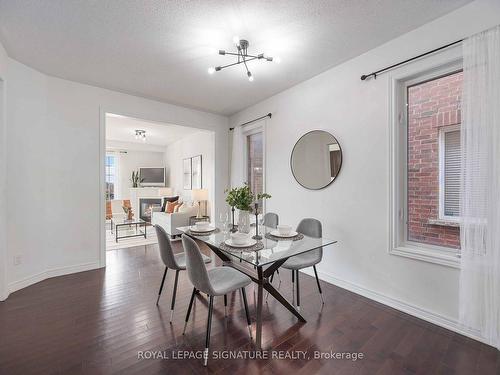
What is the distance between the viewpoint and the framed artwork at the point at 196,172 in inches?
246

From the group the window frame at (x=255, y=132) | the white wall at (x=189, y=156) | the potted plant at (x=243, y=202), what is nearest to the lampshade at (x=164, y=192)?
the white wall at (x=189, y=156)

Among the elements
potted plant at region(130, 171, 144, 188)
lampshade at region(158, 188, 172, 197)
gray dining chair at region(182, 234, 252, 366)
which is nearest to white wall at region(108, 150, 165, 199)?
potted plant at region(130, 171, 144, 188)

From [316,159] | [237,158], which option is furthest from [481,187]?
[237,158]

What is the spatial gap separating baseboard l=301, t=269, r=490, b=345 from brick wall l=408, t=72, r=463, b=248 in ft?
2.12

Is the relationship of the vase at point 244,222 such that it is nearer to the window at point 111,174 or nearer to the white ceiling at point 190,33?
the white ceiling at point 190,33

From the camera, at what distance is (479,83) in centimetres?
179

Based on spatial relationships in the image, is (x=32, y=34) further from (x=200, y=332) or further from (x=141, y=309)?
(x=200, y=332)

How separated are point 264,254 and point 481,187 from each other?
174cm

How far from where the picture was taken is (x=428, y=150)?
90.1 inches

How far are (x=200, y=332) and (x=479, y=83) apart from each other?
3.01 meters

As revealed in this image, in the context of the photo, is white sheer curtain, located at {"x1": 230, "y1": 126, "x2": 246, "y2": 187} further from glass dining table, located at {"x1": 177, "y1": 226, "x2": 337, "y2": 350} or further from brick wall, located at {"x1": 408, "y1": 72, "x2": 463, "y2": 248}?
brick wall, located at {"x1": 408, "y1": 72, "x2": 463, "y2": 248}

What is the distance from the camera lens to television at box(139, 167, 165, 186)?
8.25 meters

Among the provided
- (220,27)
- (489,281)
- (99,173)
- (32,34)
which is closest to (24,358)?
(99,173)

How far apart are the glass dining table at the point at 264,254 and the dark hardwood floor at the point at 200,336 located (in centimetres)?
24
